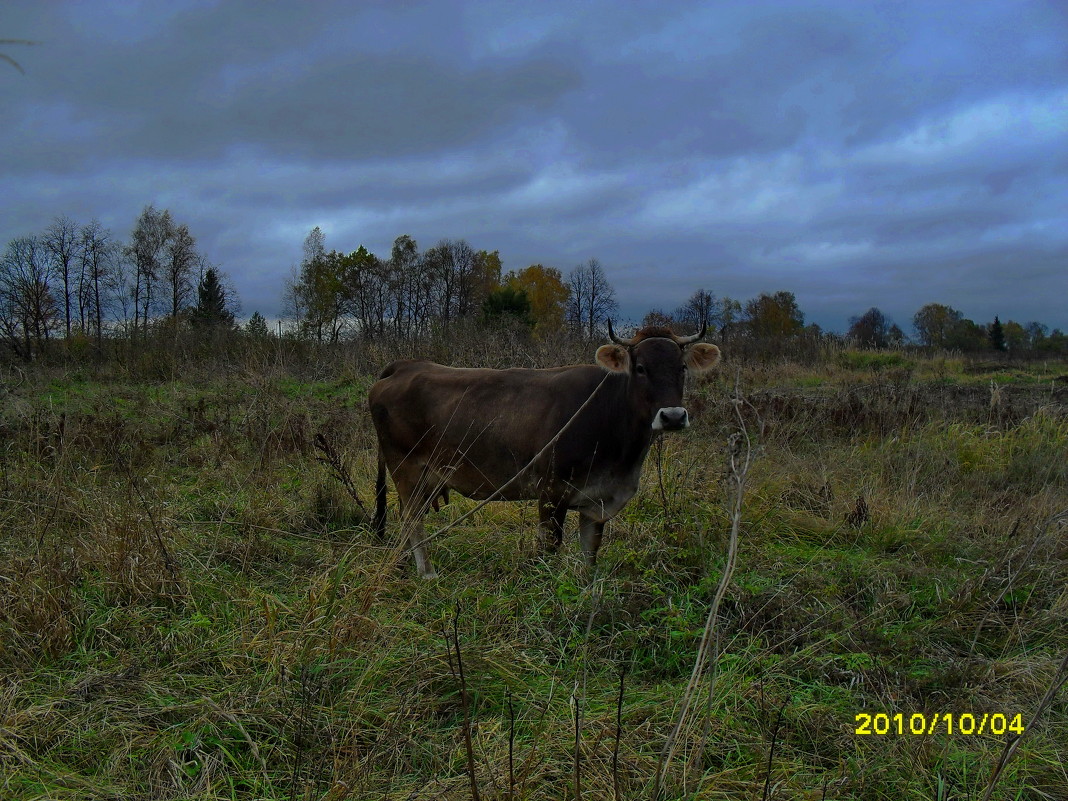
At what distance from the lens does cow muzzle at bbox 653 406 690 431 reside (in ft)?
15.1

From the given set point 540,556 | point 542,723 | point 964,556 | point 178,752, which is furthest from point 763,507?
point 178,752

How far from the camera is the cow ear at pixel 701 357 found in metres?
5.53

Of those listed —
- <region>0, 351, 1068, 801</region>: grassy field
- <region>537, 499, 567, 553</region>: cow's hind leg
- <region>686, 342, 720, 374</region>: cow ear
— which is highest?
<region>686, 342, 720, 374</region>: cow ear

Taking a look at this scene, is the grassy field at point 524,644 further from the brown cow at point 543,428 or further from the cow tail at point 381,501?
the brown cow at point 543,428

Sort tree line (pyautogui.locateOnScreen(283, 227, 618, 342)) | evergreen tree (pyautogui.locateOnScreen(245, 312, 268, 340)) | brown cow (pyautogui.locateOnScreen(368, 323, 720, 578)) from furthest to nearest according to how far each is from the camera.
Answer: tree line (pyautogui.locateOnScreen(283, 227, 618, 342))
evergreen tree (pyautogui.locateOnScreen(245, 312, 268, 340))
brown cow (pyautogui.locateOnScreen(368, 323, 720, 578))

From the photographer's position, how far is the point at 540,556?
4.98 m

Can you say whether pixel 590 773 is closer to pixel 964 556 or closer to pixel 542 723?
pixel 542 723

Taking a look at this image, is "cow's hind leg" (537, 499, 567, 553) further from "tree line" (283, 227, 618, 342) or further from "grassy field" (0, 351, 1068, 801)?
"tree line" (283, 227, 618, 342)

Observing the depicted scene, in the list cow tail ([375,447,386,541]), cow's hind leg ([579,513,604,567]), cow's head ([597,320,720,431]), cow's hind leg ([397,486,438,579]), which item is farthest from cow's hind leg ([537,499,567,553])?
cow tail ([375,447,386,541])

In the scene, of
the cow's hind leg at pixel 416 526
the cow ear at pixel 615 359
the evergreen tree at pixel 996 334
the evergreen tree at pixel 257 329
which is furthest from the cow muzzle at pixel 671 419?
the evergreen tree at pixel 996 334

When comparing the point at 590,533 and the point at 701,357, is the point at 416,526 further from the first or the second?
the point at 701,357

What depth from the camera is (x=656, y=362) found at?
5.20m

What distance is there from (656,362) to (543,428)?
1.05 metres

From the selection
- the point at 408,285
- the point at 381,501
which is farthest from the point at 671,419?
the point at 408,285
